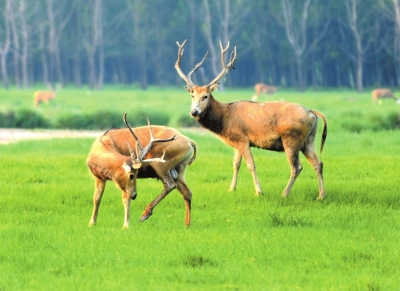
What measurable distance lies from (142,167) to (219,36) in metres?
53.0

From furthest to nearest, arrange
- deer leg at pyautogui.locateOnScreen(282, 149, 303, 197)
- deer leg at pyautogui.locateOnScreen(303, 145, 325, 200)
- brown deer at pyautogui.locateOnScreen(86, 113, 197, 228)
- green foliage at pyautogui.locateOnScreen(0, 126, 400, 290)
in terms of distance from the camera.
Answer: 1. deer leg at pyautogui.locateOnScreen(282, 149, 303, 197)
2. deer leg at pyautogui.locateOnScreen(303, 145, 325, 200)
3. brown deer at pyautogui.locateOnScreen(86, 113, 197, 228)
4. green foliage at pyautogui.locateOnScreen(0, 126, 400, 290)

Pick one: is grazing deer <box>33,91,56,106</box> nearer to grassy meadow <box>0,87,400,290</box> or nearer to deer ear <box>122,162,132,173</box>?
grassy meadow <box>0,87,400,290</box>

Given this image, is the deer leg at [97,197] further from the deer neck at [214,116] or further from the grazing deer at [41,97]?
the grazing deer at [41,97]

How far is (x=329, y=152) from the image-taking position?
722 inches

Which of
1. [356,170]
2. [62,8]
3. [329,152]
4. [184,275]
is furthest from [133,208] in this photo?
[62,8]

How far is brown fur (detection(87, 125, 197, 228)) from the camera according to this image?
9633mm

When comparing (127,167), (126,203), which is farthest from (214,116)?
(127,167)

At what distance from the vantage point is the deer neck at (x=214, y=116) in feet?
42.6

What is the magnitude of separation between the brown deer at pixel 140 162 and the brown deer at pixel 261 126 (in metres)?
2.21

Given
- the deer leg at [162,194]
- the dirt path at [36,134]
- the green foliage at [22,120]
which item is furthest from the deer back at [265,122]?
the green foliage at [22,120]

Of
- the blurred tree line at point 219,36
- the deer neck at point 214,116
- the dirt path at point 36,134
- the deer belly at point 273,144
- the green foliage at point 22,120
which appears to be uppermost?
the deer neck at point 214,116

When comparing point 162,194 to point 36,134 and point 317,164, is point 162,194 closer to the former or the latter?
point 317,164

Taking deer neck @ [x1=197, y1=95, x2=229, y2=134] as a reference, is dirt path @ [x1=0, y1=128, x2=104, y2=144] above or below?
below

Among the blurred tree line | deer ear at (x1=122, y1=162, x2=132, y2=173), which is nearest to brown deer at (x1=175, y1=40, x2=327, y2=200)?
deer ear at (x1=122, y1=162, x2=132, y2=173)
